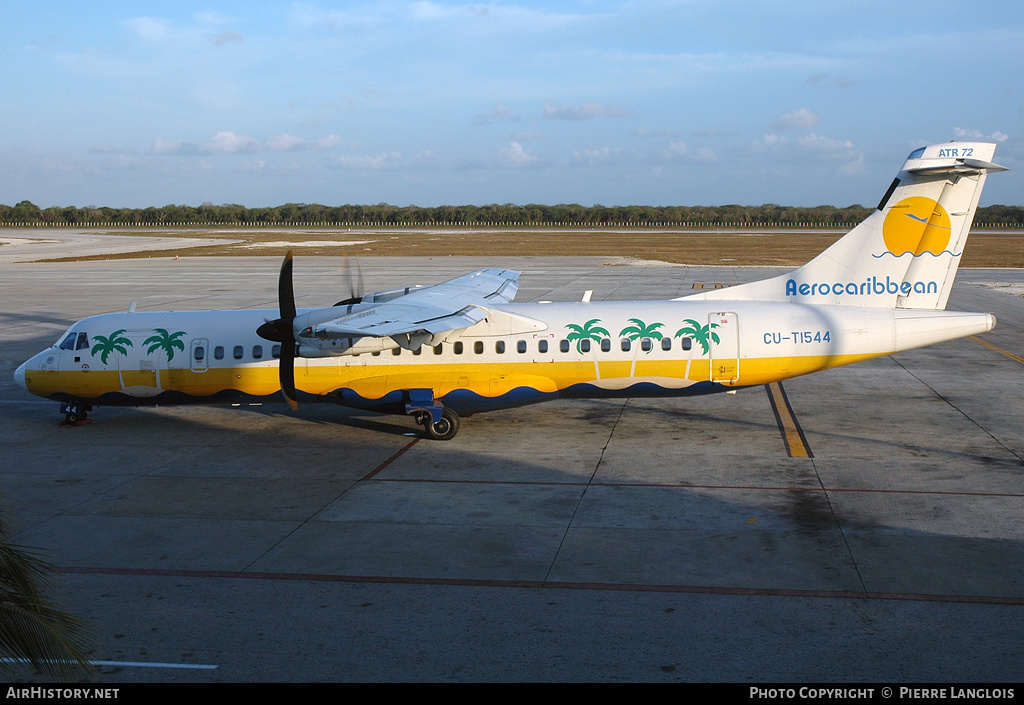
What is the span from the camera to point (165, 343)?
20438 mm

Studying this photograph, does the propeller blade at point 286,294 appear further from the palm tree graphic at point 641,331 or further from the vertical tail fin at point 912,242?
the vertical tail fin at point 912,242

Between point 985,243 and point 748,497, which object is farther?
point 985,243

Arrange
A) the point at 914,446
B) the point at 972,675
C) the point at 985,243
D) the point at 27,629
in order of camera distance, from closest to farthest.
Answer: the point at 27,629
the point at 972,675
the point at 914,446
the point at 985,243

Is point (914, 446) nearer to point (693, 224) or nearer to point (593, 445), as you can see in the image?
point (593, 445)

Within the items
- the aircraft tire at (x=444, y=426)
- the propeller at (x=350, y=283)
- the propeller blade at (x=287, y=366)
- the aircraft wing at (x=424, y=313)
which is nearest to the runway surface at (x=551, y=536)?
the aircraft tire at (x=444, y=426)

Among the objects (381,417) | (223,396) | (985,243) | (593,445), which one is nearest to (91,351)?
(223,396)

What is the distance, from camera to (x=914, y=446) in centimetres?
1812

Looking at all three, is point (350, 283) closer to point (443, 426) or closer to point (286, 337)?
point (286, 337)

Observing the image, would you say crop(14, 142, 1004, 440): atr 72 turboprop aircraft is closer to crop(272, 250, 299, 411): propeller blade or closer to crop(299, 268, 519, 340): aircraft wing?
crop(299, 268, 519, 340): aircraft wing

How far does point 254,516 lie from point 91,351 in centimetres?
909

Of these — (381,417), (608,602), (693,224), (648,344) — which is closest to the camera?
(608,602)

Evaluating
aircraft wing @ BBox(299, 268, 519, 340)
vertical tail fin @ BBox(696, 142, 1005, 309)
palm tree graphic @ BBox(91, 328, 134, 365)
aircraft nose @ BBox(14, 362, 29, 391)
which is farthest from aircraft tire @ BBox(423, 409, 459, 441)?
aircraft nose @ BBox(14, 362, 29, 391)

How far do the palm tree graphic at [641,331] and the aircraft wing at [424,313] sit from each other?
345cm

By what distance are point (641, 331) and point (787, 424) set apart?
440 centimetres
